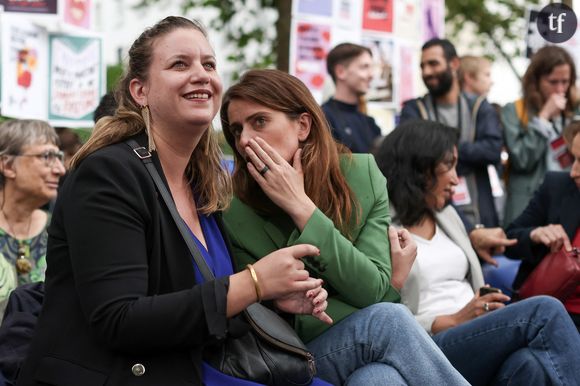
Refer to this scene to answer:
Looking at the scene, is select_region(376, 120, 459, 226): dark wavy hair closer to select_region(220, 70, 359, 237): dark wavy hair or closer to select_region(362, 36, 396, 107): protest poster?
select_region(220, 70, 359, 237): dark wavy hair

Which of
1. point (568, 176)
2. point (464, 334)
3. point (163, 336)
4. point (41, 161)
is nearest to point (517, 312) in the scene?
point (464, 334)

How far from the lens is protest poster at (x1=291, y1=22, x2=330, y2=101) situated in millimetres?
6910

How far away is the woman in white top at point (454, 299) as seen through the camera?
134 inches

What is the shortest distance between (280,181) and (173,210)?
0.61 metres

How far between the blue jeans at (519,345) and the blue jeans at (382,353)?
65 centimetres

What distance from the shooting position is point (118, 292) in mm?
2350

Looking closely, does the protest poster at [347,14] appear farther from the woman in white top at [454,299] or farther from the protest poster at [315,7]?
the woman in white top at [454,299]

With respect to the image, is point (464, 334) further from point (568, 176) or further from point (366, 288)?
point (568, 176)

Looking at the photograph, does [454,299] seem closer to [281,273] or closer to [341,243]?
[341,243]

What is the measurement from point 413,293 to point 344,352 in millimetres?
974

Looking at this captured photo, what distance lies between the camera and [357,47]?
6562 millimetres

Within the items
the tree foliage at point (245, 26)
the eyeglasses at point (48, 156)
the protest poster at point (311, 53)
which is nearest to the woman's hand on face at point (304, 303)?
the eyeglasses at point (48, 156)

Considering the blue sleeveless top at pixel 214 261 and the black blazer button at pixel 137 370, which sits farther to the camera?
the blue sleeveless top at pixel 214 261

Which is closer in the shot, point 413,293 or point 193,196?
point 193,196
